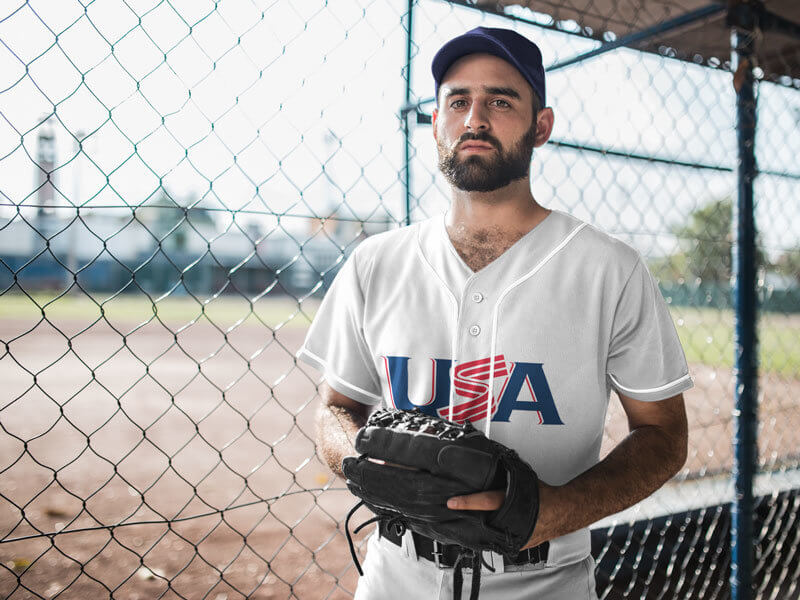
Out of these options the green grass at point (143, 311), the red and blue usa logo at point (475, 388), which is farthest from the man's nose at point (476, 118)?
the green grass at point (143, 311)

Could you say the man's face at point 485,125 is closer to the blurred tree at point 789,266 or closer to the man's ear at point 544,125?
the man's ear at point 544,125

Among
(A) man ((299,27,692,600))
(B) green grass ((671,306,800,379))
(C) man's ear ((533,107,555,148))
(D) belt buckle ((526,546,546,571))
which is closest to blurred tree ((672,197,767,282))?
(C) man's ear ((533,107,555,148))

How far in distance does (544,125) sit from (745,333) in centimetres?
122

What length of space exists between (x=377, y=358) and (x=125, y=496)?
3.62 m

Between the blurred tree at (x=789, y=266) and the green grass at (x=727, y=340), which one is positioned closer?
the blurred tree at (x=789, y=266)

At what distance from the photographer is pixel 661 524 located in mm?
3225

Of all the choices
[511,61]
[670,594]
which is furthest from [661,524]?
[511,61]

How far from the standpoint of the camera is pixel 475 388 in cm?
147

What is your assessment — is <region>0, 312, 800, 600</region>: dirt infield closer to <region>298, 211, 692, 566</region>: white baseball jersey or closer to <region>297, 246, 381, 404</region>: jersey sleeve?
<region>297, 246, 381, 404</region>: jersey sleeve

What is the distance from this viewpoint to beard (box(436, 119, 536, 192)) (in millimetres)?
1527

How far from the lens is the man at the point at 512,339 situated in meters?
1.43

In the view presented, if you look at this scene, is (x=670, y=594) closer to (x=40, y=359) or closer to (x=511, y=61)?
(x=511, y=61)

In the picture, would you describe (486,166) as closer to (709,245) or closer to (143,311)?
(709,245)

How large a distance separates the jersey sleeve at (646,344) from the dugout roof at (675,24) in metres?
1.35
